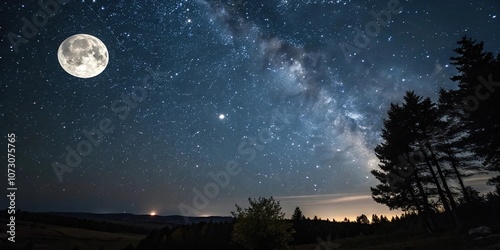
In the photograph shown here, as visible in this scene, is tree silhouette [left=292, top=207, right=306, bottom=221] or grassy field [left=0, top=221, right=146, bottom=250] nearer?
grassy field [left=0, top=221, right=146, bottom=250]

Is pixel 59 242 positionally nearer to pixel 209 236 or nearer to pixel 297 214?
pixel 209 236

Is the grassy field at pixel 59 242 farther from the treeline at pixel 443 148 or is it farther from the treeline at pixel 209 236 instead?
the treeline at pixel 443 148

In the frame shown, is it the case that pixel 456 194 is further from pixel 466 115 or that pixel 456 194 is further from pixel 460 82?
pixel 460 82

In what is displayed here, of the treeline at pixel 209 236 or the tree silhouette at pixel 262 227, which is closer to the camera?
the tree silhouette at pixel 262 227

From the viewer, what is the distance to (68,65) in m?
28.3

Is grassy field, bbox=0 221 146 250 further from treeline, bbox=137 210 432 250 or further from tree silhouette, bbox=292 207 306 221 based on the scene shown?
tree silhouette, bbox=292 207 306 221

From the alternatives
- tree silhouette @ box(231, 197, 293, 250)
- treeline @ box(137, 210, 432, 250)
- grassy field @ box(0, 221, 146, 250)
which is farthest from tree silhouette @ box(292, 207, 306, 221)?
tree silhouette @ box(231, 197, 293, 250)

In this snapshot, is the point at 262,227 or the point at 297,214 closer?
the point at 262,227

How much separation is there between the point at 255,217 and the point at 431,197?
1958 centimetres

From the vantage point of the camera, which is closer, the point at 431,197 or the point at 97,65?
the point at 431,197

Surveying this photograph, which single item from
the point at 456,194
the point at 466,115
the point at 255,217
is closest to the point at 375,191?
the point at 456,194

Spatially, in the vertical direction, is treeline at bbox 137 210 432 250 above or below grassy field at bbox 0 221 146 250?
below

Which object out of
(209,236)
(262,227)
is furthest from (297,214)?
(262,227)

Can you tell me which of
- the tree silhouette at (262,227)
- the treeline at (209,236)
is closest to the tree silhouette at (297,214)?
the treeline at (209,236)
